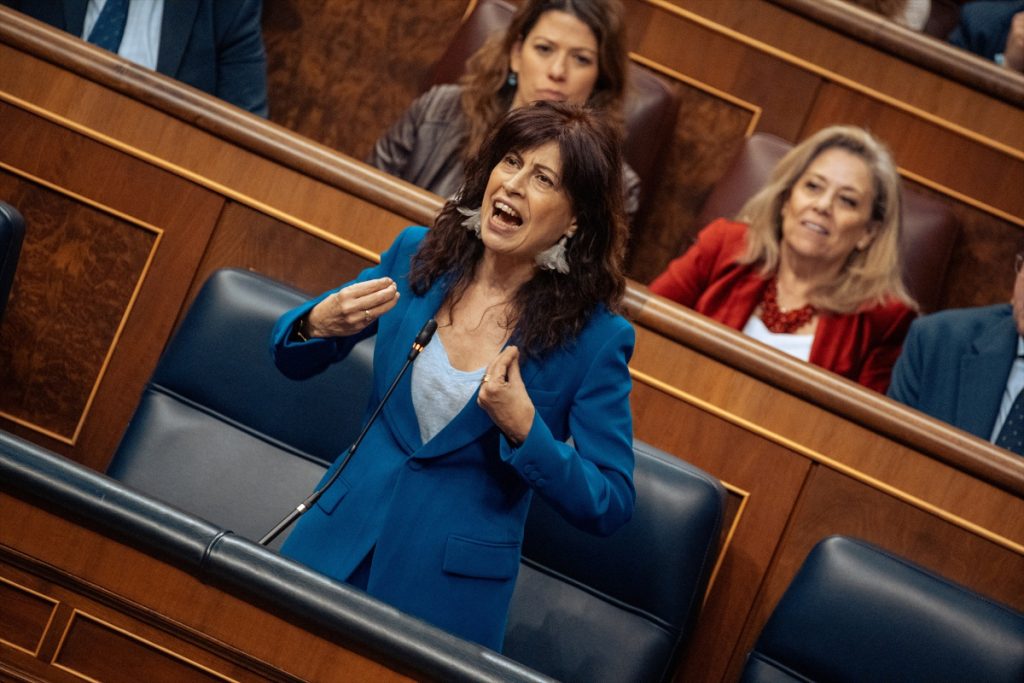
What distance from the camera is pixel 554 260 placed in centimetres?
61

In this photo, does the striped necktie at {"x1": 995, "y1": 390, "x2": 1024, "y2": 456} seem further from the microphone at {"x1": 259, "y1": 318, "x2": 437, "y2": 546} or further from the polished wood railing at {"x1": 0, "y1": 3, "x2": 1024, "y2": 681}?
the microphone at {"x1": 259, "y1": 318, "x2": 437, "y2": 546}

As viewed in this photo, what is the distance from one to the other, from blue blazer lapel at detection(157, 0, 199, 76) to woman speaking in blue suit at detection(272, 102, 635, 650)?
0.57 m

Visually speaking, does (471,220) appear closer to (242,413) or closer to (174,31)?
(242,413)

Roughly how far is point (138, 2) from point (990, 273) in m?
0.85

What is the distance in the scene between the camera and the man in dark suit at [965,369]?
3.10ft

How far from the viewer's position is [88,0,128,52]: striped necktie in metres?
1.08

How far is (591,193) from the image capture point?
0.61 m

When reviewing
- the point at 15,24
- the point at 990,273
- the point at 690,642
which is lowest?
the point at 690,642

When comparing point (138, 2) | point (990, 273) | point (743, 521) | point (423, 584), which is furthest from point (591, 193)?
point (990, 273)

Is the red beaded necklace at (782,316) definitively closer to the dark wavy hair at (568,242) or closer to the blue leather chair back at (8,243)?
the dark wavy hair at (568,242)

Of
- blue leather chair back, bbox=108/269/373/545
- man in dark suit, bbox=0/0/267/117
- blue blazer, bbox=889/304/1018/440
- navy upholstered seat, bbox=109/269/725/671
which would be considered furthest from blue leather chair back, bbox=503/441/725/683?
man in dark suit, bbox=0/0/267/117

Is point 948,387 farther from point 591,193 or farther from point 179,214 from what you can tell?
point 179,214

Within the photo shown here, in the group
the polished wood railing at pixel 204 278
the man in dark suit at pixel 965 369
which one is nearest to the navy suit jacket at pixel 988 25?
the man in dark suit at pixel 965 369

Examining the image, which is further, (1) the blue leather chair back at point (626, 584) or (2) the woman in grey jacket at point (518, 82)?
(2) the woman in grey jacket at point (518, 82)
